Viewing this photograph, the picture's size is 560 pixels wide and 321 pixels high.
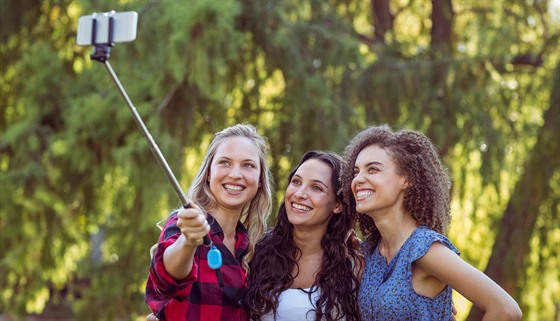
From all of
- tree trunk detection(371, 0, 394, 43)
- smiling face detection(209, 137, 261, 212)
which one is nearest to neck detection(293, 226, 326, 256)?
smiling face detection(209, 137, 261, 212)

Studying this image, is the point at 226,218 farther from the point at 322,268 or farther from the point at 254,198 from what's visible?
the point at 322,268

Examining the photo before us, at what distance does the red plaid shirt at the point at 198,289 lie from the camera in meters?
3.05

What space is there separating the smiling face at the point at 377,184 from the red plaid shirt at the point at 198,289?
502 mm

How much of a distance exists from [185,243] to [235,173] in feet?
1.93

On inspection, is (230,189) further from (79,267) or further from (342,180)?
(79,267)

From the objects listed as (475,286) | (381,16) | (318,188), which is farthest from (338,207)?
(381,16)

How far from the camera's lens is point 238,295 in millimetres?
3375

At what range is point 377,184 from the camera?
3.23 metres

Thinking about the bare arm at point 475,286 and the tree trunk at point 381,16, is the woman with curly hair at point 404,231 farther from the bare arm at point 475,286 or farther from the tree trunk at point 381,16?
the tree trunk at point 381,16

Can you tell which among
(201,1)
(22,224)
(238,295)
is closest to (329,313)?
(238,295)

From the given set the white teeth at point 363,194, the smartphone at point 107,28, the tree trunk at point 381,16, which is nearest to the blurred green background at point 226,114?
the tree trunk at point 381,16

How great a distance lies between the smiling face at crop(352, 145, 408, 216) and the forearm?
636 millimetres

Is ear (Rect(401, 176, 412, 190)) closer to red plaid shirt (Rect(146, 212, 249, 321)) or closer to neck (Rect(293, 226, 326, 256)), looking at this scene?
neck (Rect(293, 226, 326, 256))

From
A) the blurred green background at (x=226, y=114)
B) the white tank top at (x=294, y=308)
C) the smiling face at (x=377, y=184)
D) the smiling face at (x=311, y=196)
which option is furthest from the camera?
the blurred green background at (x=226, y=114)
